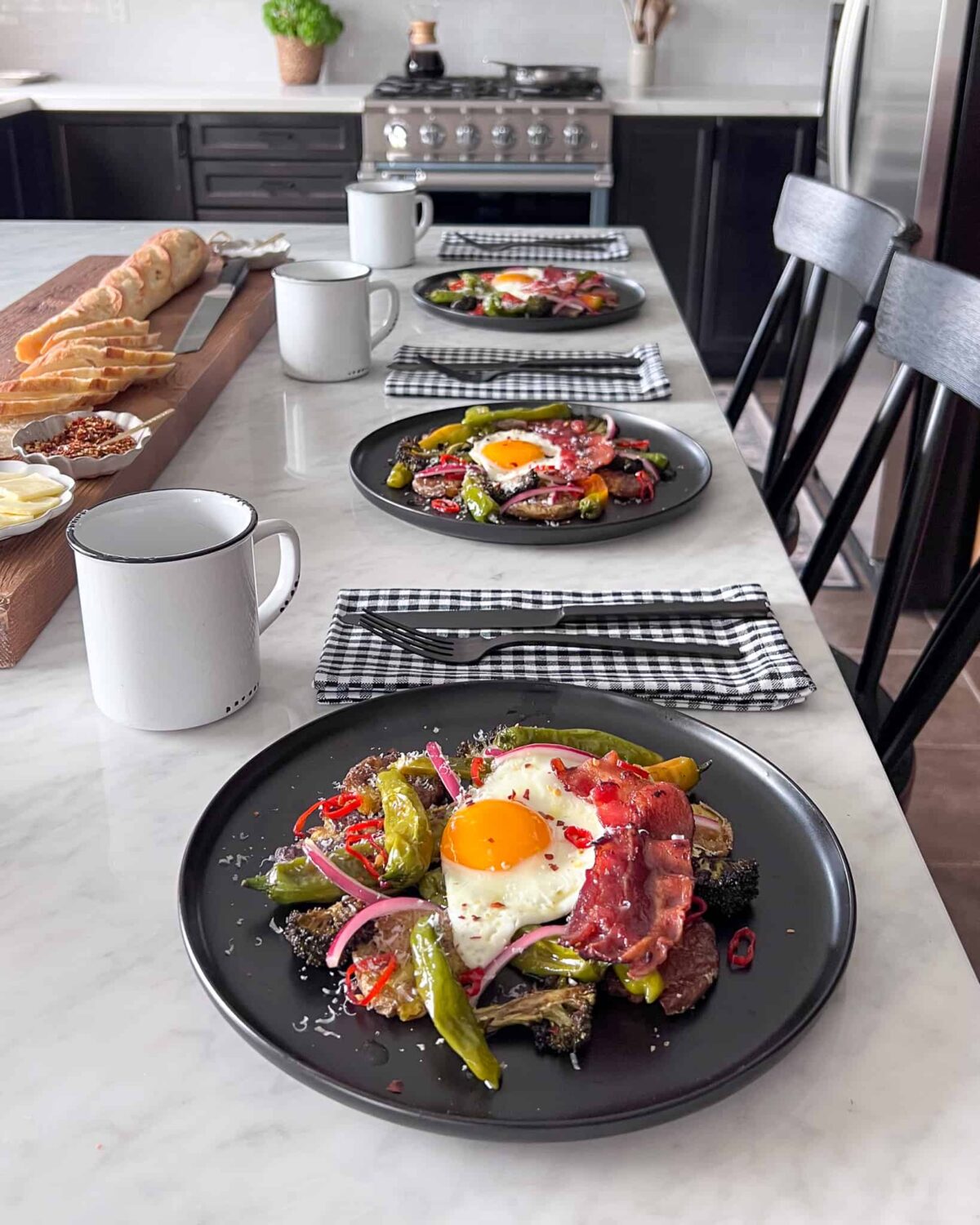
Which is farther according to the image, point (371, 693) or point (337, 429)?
point (337, 429)

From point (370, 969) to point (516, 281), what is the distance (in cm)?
162

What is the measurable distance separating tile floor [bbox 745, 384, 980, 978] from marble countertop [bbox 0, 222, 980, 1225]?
3.98ft

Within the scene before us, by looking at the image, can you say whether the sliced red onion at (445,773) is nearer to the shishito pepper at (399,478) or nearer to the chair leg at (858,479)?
the shishito pepper at (399,478)

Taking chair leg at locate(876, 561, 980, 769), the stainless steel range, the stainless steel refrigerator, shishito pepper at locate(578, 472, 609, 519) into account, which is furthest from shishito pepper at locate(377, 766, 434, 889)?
the stainless steel range

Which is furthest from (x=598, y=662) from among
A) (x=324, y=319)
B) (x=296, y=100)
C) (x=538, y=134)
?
(x=296, y=100)

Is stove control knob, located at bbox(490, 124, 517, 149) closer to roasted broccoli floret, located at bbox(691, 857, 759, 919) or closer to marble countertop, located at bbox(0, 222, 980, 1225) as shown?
marble countertop, located at bbox(0, 222, 980, 1225)

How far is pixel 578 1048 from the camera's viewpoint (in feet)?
2.03

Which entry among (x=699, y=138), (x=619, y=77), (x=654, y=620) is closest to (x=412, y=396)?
(x=654, y=620)

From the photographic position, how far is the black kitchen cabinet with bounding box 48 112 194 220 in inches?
178

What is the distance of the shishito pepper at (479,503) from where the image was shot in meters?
1.26

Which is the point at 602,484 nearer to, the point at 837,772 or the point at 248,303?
the point at 837,772

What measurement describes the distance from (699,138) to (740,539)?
358 centimetres

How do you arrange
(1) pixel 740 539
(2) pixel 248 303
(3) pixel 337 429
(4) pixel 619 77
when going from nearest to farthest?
(1) pixel 740 539 → (3) pixel 337 429 → (2) pixel 248 303 → (4) pixel 619 77

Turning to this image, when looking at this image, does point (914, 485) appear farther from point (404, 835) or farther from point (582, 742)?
point (404, 835)
